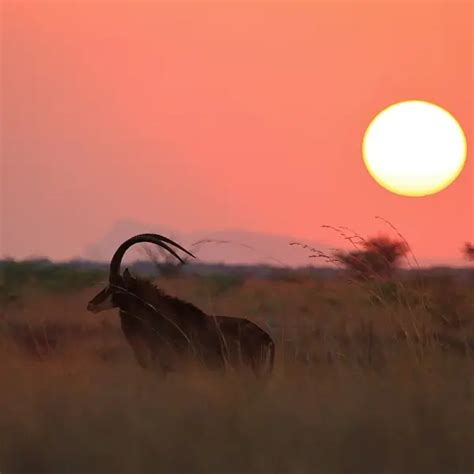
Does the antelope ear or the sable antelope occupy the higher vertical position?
the antelope ear

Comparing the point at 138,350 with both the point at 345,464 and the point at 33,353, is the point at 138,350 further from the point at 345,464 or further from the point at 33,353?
the point at 345,464

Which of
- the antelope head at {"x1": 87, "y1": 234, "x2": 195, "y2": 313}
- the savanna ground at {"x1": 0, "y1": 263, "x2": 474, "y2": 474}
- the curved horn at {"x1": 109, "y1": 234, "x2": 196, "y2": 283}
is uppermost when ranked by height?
the curved horn at {"x1": 109, "y1": 234, "x2": 196, "y2": 283}

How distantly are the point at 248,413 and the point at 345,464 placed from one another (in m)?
0.64

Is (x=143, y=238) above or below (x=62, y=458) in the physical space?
above

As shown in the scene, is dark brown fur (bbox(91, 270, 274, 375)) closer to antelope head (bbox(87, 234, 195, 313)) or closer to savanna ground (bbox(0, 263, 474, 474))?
antelope head (bbox(87, 234, 195, 313))

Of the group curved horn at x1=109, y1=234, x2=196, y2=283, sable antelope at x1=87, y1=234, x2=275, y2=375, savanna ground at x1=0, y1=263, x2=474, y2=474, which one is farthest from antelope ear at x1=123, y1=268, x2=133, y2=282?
savanna ground at x1=0, y1=263, x2=474, y2=474

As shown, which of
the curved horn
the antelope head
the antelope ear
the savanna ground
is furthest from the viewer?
the antelope ear

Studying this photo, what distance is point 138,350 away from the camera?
7234 mm

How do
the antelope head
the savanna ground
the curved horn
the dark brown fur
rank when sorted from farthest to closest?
the antelope head, the curved horn, the dark brown fur, the savanna ground

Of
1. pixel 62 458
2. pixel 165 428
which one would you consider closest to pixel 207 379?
pixel 165 428

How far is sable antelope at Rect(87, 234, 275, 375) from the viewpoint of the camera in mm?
6930

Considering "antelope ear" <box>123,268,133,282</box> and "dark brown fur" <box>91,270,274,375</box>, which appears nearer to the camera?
"dark brown fur" <box>91,270,274,375</box>

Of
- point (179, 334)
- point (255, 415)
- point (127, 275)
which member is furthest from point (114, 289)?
point (255, 415)

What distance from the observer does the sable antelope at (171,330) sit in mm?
6930
